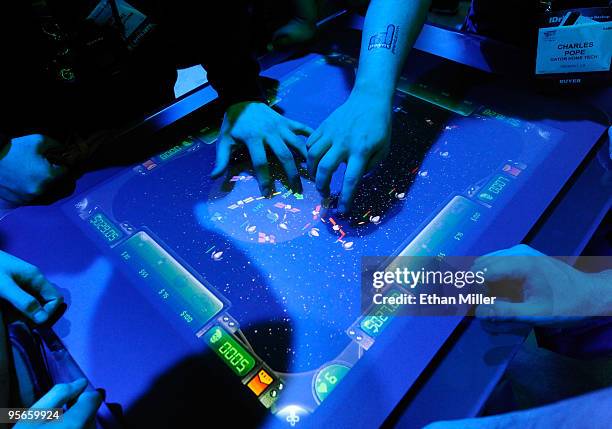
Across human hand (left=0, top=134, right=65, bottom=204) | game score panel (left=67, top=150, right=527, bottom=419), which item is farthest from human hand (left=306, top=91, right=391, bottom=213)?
human hand (left=0, top=134, right=65, bottom=204)

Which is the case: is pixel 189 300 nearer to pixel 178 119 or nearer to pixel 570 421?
pixel 178 119

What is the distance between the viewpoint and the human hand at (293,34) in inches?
38.0

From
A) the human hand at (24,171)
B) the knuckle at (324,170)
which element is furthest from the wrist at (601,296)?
the human hand at (24,171)

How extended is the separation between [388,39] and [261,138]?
328mm

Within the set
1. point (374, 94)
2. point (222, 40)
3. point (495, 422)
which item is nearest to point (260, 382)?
point (495, 422)

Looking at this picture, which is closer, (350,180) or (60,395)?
(60,395)

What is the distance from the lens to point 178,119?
81 centimetres

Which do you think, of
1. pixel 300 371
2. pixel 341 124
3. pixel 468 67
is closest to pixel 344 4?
pixel 468 67

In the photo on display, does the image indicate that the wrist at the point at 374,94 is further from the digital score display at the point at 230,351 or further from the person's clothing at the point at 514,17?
the digital score display at the point at 230,351

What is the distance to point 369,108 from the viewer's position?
2.31 feet

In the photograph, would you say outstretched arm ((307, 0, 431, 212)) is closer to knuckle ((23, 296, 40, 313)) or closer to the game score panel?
the game score panel

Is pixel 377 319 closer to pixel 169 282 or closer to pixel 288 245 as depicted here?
pixel 288 245

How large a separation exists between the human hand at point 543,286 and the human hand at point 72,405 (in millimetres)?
481

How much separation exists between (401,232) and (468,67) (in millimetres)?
478
